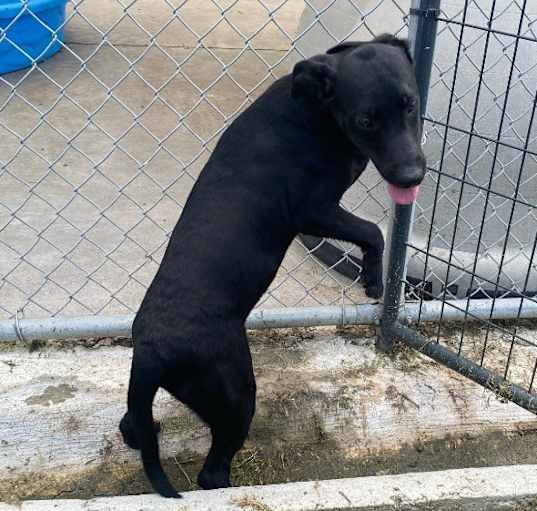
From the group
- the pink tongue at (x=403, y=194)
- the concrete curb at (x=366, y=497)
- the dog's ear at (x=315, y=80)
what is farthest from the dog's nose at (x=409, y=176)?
the concrete curb at (x=366, y=497)

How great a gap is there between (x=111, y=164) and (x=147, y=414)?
8.69 ft

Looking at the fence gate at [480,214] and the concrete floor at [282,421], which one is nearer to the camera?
the concrete floor at [282,421]

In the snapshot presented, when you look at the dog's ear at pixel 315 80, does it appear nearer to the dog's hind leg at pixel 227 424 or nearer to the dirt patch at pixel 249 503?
the dog's hind leg at pixel 227 424

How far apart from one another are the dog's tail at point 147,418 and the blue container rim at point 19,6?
13.4 ft

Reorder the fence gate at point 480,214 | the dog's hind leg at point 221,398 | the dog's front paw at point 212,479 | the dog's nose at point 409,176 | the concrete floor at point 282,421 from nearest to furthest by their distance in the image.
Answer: the dog's nose at point 409,176
the dog's hind leg at point 221,398
the dog's front paw at point 212,479
the concrete floor at point 282,421
the fence gate at point 480,214

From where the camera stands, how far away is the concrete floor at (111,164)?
3.12 metres

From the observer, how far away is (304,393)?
2650mm

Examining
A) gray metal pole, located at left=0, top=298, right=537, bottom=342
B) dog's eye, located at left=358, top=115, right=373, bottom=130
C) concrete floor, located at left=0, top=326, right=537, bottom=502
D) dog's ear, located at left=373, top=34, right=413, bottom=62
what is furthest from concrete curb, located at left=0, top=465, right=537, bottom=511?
dog's ear, located at left=373, top=34, right=413, bottom=62

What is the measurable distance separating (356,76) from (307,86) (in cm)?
14

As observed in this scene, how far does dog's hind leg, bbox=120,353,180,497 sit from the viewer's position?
1.89 metres

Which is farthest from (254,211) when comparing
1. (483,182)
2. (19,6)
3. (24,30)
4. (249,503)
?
(24,30)

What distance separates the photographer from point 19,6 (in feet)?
17.0

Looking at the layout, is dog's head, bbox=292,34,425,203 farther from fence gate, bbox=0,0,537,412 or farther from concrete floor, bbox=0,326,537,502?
concrete floor, bbox=0,326,537,502

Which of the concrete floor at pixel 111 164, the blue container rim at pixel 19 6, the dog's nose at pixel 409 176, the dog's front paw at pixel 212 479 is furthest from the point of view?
the blue container rim at pixel 19 6
